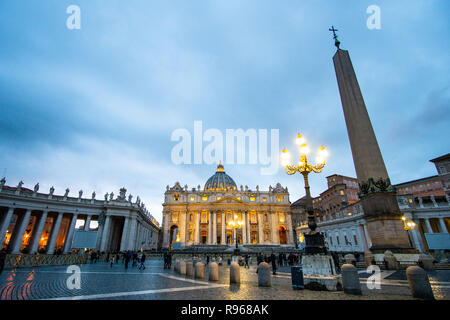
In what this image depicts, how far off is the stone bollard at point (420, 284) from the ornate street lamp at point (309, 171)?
2.24m

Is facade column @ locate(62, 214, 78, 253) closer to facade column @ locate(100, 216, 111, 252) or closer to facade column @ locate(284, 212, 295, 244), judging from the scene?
facade column @ locate(100, 216, 111, 252)

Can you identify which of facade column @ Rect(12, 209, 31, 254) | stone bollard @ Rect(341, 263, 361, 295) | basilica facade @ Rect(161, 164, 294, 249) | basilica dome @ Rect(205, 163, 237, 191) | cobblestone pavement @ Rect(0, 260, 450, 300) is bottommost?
cobblestone pavement @ Rect(0, 260, 450, 300)

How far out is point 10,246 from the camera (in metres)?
30.0

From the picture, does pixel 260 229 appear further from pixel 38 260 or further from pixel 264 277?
pixel 264 277

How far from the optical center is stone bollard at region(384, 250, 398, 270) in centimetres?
1030

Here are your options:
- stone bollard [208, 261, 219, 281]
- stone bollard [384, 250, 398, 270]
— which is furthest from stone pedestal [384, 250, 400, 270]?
stone bollard [208, 261, 219, 281]

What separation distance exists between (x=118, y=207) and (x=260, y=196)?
42796 millimetres

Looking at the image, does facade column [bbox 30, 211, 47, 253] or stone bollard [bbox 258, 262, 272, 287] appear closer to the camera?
stone bollard [bbox 258, 262, 272, 287]

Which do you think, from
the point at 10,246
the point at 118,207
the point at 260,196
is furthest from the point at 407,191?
the point at 10,246

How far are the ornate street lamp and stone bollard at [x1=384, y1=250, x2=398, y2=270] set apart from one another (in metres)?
5.79
